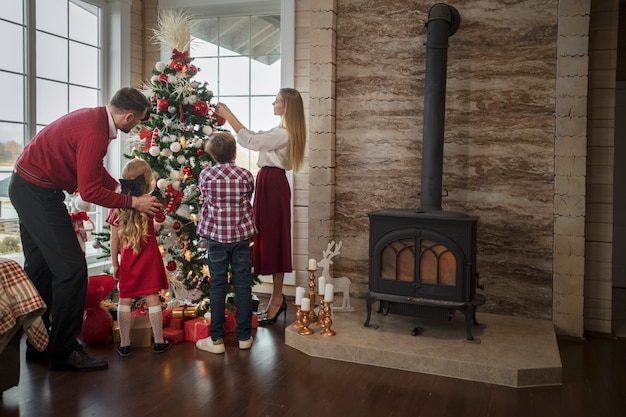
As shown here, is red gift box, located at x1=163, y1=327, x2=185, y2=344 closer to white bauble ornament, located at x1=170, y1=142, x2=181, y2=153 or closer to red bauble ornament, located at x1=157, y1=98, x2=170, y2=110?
white bauble ornament, located at x1=170, y1=142, x2=181, y2=153

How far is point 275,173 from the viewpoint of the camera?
4.36 metres

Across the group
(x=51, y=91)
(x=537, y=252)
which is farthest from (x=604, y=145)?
(x=51, y=91)

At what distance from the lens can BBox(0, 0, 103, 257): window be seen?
4.60 metres

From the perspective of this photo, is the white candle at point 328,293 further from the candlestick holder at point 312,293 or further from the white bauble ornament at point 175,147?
the white bauble ornament at point 175,147

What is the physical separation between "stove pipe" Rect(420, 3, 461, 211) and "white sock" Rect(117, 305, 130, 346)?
2.08 m

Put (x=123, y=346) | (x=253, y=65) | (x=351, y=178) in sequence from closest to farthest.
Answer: (x=123, y=346)
(x=351, y=178)
(x=253, y=65)

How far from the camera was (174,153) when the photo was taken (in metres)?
4.32

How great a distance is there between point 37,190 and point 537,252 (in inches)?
132

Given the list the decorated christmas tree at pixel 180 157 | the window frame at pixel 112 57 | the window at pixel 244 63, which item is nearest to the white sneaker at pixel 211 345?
the decorated christmas tree at pixel 180 157

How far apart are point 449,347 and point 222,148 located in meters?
1.83

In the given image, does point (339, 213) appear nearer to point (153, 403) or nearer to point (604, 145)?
point (604, 145)

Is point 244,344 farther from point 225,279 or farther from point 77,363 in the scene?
point 77,363

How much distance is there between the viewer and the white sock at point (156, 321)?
3.68m

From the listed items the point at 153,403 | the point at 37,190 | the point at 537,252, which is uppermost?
the point at 37,190
